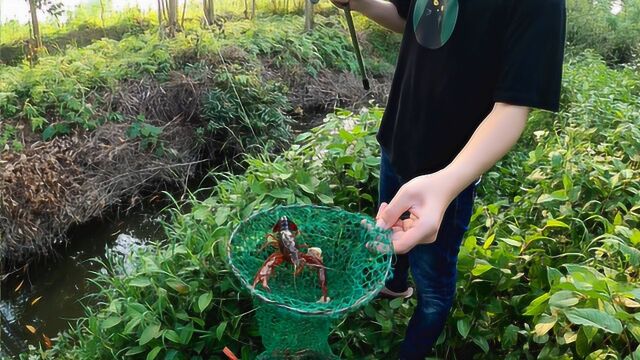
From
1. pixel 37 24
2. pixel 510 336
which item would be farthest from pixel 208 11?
pixel 510 336

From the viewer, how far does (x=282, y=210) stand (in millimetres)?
1840

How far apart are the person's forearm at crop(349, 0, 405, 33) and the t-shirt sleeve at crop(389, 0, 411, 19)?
Result: 0.03ft

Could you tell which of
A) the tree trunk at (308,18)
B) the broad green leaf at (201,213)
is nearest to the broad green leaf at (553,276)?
the broad green leaf at (201,213)

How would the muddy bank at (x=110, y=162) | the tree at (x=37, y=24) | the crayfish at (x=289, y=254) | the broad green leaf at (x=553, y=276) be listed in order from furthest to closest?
the tree at (x=37, y=24), the muddy bank at (x=110, y=162), the broad green leaf at (x=553, y=276), the crayfish at (x=289, y=254)

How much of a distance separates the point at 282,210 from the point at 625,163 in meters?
1.90

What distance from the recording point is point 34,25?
516 centimetres

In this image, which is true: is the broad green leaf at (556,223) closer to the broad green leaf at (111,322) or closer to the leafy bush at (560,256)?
the leafy bush at (560,256)

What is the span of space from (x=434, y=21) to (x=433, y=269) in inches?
31.0

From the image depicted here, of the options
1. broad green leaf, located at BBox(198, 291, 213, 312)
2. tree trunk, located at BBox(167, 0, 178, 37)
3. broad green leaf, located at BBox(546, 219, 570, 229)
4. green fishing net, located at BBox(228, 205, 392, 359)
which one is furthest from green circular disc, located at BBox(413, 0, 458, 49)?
tree trunk, located at BBox(167, 0, 178, 37)

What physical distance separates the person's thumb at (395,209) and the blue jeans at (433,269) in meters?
0.52

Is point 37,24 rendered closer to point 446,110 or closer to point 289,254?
point 289,254

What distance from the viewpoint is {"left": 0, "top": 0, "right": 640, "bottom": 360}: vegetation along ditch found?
2.18 m

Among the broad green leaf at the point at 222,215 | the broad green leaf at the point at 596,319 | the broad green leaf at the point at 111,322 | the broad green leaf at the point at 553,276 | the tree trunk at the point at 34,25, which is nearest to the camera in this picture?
the broad green leaf at the point at 596,319

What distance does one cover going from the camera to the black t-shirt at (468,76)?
4.10 ft
